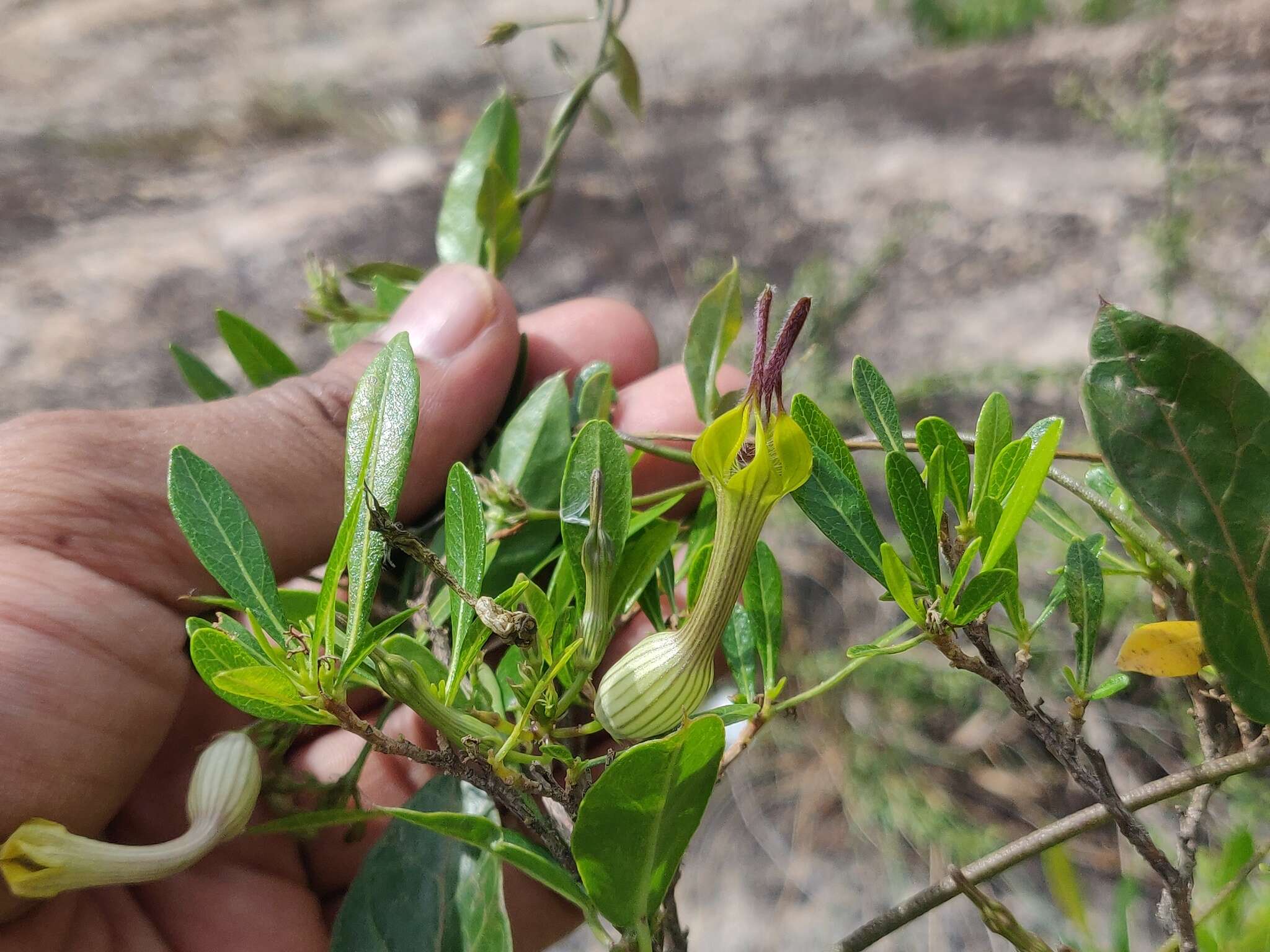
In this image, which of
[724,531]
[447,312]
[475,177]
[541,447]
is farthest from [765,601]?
[475,177]

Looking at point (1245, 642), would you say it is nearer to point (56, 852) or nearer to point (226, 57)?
point (56, 852)

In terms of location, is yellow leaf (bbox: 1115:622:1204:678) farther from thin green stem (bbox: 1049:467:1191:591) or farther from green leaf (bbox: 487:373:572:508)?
green leaf (bbox: 487:373:572:508)

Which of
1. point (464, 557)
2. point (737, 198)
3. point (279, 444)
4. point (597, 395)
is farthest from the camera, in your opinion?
point (737, 198)

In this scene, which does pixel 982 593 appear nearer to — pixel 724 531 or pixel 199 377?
pixel 724 531

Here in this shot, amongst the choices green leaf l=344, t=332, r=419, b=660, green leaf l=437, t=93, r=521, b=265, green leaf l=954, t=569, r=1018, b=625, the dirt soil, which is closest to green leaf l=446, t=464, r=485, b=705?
green leaf l=344, t=332, r=419, b=660

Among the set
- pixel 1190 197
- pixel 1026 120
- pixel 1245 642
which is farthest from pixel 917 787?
pixel 1026 120
